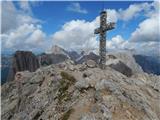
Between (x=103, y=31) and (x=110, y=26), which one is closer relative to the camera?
(x=110, y=26)

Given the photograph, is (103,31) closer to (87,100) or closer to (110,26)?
(110,26)

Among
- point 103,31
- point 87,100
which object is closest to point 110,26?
point 103,31

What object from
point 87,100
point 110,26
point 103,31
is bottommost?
point 87,100

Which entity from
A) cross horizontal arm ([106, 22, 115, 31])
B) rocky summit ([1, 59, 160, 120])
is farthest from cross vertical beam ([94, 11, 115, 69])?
rocky summit ([1, 59, 160, 120])

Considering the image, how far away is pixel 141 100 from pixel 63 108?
49.4ft

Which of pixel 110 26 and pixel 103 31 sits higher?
pixel 110 26

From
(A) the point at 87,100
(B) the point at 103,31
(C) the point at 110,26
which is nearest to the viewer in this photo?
(A) the point at 87,100

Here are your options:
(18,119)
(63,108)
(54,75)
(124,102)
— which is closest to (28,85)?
(54,75)

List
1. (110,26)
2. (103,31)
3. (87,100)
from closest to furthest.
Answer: (87,100)
(110,26)
(103,31)

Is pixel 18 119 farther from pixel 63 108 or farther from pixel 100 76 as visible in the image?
pixel 100 76

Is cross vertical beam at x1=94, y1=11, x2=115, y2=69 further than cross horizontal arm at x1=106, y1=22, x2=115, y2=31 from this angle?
Yes

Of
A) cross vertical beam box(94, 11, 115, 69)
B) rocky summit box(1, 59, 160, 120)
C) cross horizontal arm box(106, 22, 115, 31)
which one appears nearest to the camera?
Answer: rocky summit box(1, 59, 160, 120)

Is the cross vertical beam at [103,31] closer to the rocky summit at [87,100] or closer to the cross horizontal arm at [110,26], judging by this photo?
the cross horizontal arm at [110,26]

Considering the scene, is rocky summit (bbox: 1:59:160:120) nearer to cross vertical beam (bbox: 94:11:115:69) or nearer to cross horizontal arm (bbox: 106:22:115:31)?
cross vertical beam (bbox: 94:11:115:69)
